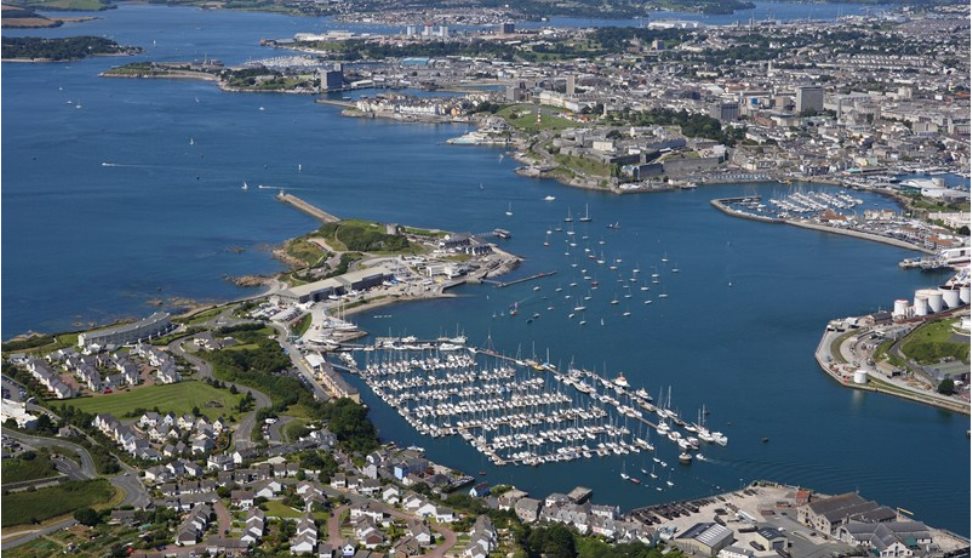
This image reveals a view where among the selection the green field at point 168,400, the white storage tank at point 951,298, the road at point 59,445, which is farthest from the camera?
the white storage tank at point 951,298

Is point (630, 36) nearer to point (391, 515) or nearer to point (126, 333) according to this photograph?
point (126, 333)

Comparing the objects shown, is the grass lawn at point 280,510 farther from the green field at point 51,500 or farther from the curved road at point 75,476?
the green field at point 51,500

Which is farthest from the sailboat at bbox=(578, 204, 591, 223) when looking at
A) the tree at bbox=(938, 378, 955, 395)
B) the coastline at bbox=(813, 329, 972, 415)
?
the tree at bbox=(938, 378, 955, 395)

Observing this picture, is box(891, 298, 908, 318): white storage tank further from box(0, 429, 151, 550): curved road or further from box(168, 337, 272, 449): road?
box(0, 429, 151, 550): curved road

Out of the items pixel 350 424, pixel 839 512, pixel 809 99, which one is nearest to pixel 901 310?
pixel 839 512

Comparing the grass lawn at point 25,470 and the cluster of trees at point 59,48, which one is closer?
the grass lawn at point 25,470

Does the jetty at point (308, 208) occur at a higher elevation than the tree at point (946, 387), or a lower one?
lower

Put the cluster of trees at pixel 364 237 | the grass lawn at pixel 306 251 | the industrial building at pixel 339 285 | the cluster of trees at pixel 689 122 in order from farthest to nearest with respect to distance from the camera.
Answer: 1. the cluster of trees at pixel 689 122
2. the cluster of trees at pixel 364 237
3. the grass lawn at pixel 306 251
4. the industrial building at pixel 339 285

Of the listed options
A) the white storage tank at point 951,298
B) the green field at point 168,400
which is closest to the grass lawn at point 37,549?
the green field at point 168,400
